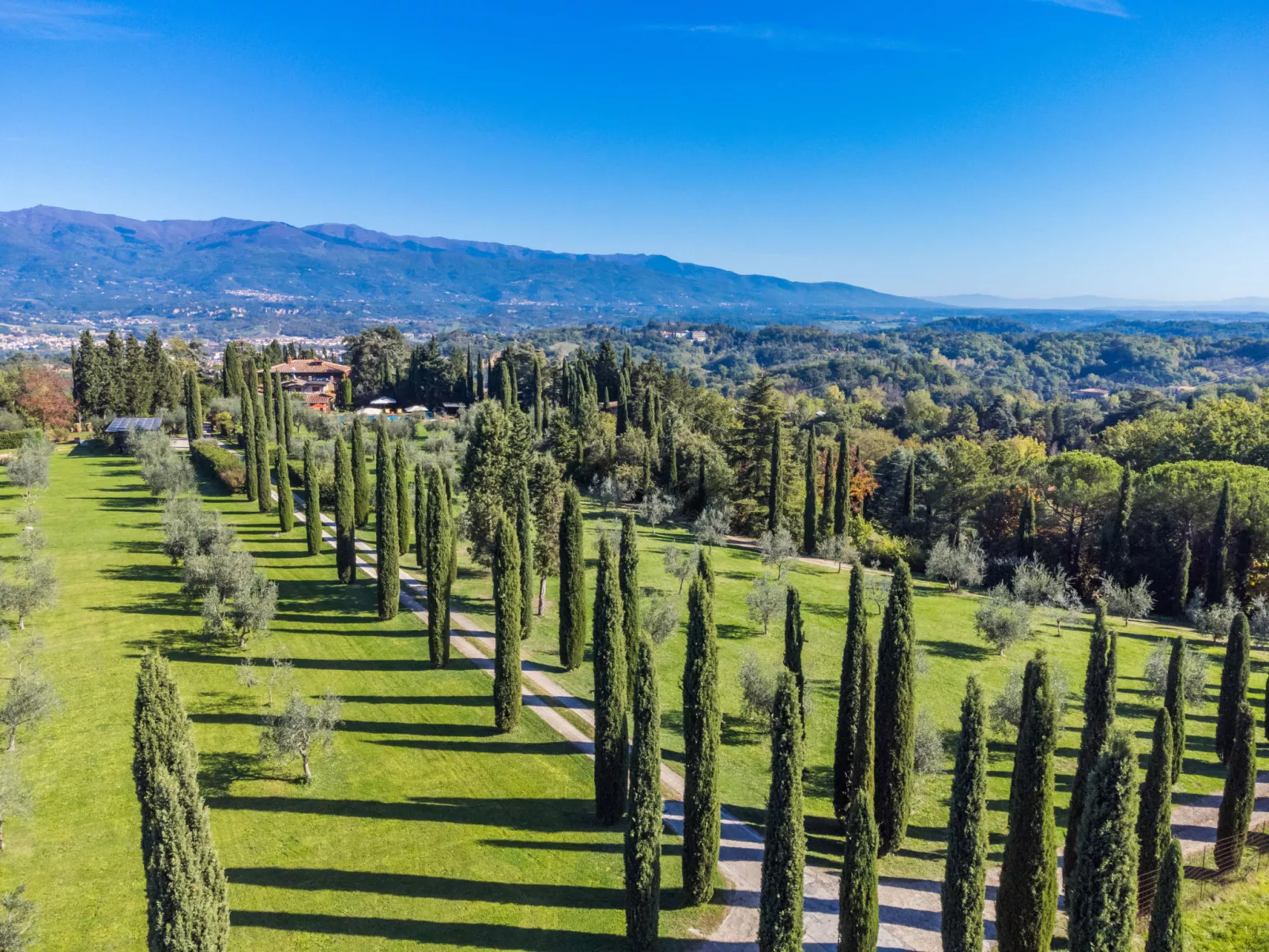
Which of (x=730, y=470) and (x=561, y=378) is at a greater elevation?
(x=561, y=378)

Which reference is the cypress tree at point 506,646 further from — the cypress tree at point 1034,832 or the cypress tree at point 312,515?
the cypress tree at point 312,515

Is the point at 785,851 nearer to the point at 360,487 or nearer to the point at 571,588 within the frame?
the point at 571,588

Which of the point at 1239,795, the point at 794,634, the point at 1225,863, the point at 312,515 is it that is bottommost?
the point at 1225,863

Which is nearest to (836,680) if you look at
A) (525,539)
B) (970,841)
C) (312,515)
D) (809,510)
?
(525,539)

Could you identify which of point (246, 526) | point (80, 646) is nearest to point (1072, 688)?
point (80, 646)

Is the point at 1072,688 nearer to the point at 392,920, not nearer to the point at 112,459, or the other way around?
the point at 392,920

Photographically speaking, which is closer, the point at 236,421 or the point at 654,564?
the point at 654,564
